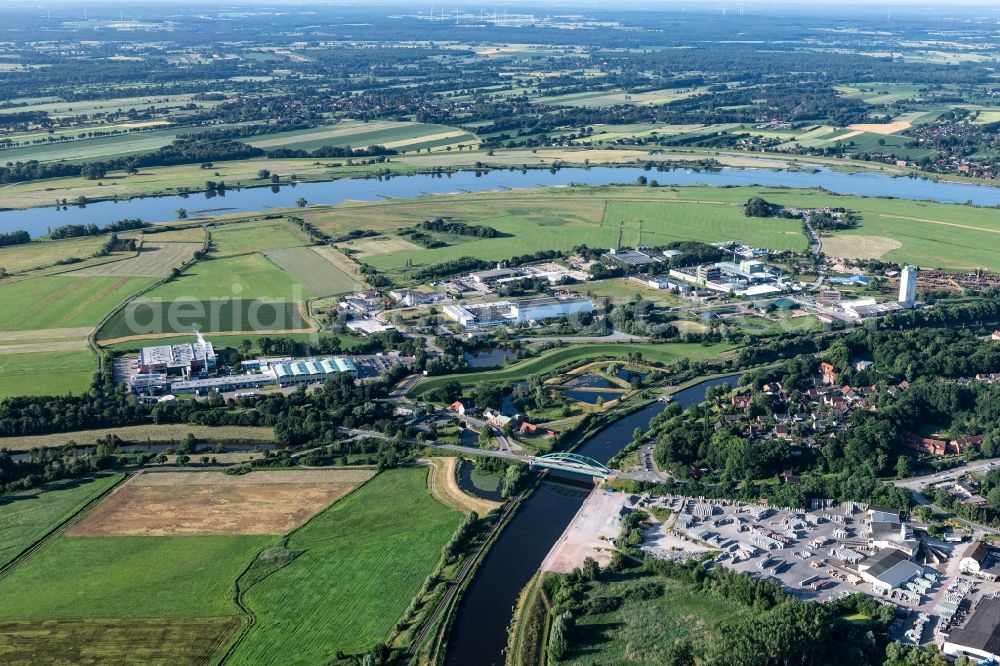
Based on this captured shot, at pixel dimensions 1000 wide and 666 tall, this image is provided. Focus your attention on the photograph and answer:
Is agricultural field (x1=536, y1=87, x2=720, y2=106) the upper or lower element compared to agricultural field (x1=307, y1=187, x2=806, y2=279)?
upper

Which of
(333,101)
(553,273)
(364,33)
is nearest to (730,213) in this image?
(553,273)

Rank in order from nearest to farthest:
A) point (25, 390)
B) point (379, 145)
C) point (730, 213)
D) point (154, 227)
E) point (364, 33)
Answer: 1. point (25, 390)
2. point (154, 227)
3. point (730, 213)
4. point (379, 145)
5. point (364, 33)

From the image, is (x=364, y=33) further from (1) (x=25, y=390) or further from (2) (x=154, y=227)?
(1) (x=25, y=390)

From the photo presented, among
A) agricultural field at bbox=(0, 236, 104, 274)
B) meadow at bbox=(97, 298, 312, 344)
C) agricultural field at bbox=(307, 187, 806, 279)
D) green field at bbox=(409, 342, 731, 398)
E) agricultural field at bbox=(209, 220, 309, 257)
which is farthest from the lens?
agricultural field at bbox=(307, 187, 806, 279)

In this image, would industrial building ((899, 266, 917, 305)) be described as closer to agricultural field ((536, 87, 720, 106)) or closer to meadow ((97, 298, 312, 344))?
meadow ((97, 298, 312, 344))

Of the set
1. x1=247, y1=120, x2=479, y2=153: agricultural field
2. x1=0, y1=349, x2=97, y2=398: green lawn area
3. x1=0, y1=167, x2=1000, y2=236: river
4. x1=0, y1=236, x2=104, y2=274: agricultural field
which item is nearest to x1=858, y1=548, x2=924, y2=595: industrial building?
x1=0, y1=349, x2=97, y2=398: green lawn area

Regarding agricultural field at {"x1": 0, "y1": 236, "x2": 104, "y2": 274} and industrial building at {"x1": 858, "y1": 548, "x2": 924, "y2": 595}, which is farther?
agricultural field at {"x1": 0, "y1": 236, "x2": 104, "y2": 274}

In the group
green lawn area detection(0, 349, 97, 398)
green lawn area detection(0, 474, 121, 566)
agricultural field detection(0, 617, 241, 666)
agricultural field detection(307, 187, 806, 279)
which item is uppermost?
agricultural field detection(307, 187, 806, 279)

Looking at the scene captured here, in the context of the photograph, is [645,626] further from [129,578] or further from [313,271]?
[313,271]

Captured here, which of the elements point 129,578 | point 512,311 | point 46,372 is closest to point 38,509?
point 129,578
